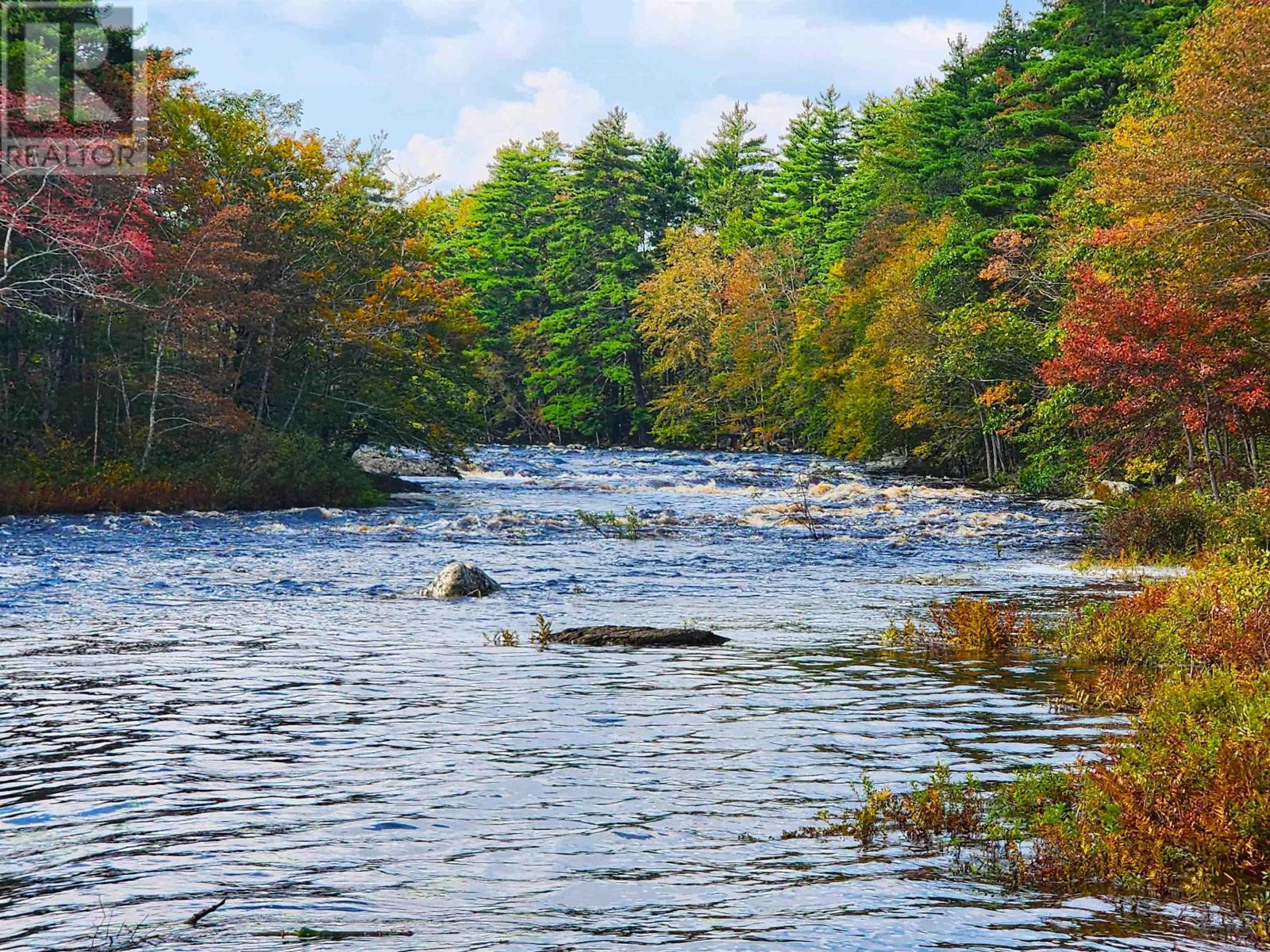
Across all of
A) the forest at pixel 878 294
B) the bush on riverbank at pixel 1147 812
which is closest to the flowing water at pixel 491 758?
the bush on riverbank at pixel 1147 812

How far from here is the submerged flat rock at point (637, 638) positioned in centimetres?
1227

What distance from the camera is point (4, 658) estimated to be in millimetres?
11211

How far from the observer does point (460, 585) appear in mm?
16688

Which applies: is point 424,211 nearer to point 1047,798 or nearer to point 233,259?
point 233,259

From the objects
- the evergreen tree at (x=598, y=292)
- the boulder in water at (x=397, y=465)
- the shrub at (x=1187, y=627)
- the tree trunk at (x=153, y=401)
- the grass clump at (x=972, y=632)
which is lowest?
the grass clump at (x=972, y=632)

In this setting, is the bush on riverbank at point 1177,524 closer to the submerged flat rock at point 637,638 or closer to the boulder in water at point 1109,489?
the boulder in water at point 1109,489

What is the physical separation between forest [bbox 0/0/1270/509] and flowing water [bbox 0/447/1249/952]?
890 centimetres

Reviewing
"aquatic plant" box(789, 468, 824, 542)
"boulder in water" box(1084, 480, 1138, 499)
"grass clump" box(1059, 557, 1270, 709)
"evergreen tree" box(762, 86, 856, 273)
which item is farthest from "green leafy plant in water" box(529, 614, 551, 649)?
"evergreen tree" box(762, 86, 856, 273)

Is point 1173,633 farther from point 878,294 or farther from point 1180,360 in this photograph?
point 878,294

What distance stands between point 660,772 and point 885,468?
4191 centimetres

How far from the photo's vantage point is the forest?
24.1m

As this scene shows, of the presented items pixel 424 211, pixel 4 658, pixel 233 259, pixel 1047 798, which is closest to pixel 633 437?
pixel 424 211

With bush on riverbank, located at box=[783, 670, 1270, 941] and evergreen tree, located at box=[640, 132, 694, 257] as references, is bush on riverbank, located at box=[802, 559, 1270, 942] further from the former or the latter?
evergreen tree, located at box=[640, 132, 694, 257]

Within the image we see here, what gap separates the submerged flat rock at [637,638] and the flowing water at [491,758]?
43 cm
